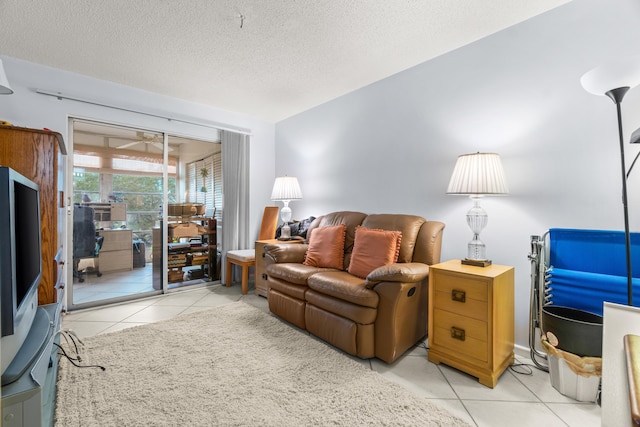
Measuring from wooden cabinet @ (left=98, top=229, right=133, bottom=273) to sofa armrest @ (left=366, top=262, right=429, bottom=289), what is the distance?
3.21 metres

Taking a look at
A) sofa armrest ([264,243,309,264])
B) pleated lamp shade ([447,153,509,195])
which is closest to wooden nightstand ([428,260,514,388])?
pleated lamp shade ([447,153,509,195])

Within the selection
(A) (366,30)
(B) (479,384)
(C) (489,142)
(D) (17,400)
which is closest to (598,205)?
(C) (489,142)

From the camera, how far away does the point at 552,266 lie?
72.9 inches

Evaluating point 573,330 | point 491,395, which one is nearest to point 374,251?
point 491,395

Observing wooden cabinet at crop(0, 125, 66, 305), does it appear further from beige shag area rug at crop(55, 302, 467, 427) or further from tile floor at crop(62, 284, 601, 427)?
tile floor at crop(62, 284, 601, 427)

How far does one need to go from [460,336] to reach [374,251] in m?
0.85

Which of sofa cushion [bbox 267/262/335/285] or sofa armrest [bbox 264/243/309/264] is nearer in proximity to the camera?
sofa cushion [bbox 267/262/335/285]

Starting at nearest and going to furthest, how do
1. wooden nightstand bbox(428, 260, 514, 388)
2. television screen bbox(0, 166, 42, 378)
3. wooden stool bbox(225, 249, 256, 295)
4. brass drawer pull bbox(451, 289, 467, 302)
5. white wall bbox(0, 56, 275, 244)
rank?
television screen bbox(0, 166, 42, 378) → wooden nightstand bbox(428, 260, 514, 388) → brass drawer pull bbox(451, 289, 467, 302) → white wall bbox(0, 56, 275, 244) → wooden stool bbox(225, 249, 256, 295)

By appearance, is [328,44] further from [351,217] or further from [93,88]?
[93,88]

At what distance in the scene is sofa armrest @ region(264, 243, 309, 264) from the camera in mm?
2793

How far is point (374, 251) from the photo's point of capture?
235cm

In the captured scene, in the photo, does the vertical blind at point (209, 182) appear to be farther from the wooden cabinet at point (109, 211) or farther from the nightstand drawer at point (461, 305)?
the nightstand drawer at point (461, 305)

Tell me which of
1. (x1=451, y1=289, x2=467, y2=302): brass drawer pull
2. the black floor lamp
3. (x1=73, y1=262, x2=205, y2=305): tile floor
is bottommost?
(x1=73, y1=262, x2=205, y2=305): tile floor

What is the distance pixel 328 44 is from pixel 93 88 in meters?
2.63
